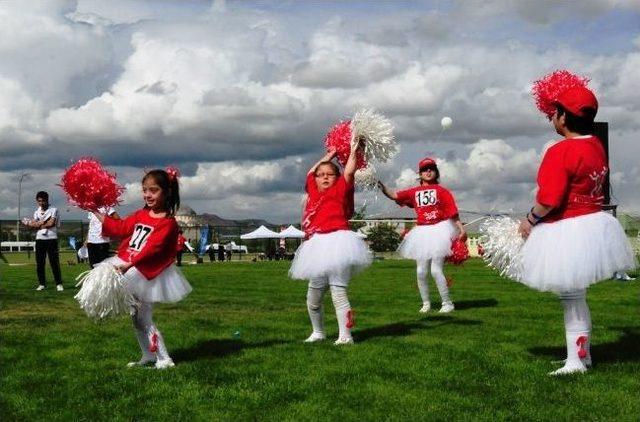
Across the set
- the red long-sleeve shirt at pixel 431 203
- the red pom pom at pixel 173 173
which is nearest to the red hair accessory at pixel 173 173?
the red pom pom at pixel 173 173

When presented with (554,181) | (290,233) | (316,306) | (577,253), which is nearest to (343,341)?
(316,306)

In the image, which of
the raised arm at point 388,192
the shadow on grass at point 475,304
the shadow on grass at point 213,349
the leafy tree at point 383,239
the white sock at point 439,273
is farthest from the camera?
the leafy tree at point 383,239

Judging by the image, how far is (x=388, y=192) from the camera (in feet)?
31.5

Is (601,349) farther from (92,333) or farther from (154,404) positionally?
(92,333)

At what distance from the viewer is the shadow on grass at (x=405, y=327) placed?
8.79 metres

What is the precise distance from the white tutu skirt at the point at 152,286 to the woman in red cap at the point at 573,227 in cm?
311

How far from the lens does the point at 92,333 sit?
9109 mm

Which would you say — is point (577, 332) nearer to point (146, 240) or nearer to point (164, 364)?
point (164, 364)

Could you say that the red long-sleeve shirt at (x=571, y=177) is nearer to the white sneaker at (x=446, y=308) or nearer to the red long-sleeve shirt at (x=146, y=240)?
the red long-sleeve shirt at (x=146, y=240)

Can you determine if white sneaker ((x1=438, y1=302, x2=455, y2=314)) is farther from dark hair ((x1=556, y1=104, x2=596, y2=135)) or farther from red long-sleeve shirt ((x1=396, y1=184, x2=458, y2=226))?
dark hair ((x1=556, y1=104, x2=596, y2=135))

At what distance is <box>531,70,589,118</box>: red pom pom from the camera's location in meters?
6.54

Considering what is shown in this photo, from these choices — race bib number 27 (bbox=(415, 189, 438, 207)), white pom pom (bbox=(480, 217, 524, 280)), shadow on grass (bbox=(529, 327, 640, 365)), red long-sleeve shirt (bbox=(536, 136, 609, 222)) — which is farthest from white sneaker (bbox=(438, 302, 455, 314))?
red long-sleeve shirt (bbox=(536, 136, 609, 222))

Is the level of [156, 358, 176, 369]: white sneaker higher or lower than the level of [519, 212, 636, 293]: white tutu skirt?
lower

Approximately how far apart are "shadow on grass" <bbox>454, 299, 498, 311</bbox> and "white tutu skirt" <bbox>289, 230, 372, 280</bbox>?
4.18m
